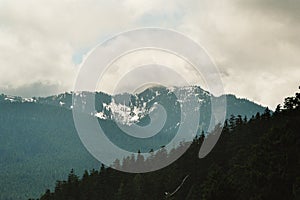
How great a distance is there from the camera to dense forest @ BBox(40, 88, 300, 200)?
130ft

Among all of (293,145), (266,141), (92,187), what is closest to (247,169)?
(266,141)

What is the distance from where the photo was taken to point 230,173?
6144 centimetres

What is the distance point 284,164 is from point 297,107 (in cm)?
1068

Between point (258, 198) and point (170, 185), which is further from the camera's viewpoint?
point (170, 185)

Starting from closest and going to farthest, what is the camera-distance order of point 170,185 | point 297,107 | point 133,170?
point 297,107
point 170,185
point 133,170

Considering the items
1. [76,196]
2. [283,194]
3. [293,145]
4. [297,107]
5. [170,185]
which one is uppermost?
[76,196]

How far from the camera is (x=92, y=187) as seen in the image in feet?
346

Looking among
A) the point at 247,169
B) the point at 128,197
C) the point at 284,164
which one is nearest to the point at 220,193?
the point at 247,169

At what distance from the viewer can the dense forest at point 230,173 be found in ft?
130

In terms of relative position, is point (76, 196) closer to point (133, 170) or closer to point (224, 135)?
point (133, 170)

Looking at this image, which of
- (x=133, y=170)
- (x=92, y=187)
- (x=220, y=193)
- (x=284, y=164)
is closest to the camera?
(x=284, y=164)

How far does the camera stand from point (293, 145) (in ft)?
130

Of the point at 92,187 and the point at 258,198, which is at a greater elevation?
the point at 92,187

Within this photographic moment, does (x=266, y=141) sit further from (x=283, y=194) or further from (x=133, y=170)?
(x=133, y=170)
